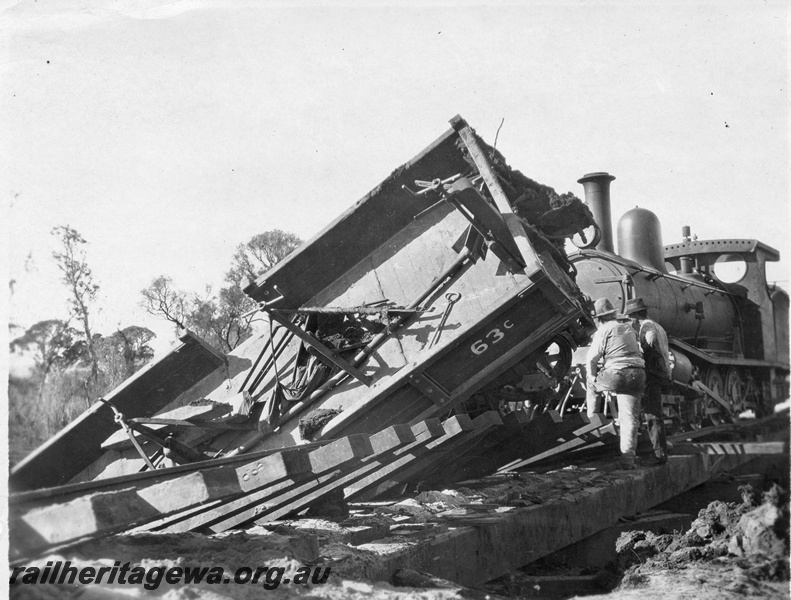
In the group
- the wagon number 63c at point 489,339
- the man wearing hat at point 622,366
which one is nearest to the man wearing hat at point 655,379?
the man wearing hat at point 622,366

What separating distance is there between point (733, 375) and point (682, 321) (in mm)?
3036

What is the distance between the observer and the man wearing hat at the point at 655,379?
697 centimetres

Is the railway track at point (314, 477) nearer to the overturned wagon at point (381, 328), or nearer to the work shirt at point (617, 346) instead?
the overturned wagon at point (381, 328)

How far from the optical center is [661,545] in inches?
203

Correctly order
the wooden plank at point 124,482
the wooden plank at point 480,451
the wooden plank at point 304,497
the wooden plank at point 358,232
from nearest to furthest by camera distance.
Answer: the wooden plank at point 124,482, the wooden plank at point 304,497, the wooden plank at point 358,232, the wooden plank at point 480,451

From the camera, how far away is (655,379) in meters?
7.18

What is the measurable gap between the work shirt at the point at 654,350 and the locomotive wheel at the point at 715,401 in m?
6.91

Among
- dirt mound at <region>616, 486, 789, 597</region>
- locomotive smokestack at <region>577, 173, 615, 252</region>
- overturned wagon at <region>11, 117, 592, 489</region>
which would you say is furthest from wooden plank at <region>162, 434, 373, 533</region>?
locomotive smokestack at <region>577, 173, 615, 252</region>

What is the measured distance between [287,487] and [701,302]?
429 inches

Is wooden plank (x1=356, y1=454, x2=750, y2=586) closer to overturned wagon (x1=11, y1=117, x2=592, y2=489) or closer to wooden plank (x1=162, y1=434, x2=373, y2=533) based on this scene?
wooden plank (x1=162, y1=434, x2=373, y2=533)

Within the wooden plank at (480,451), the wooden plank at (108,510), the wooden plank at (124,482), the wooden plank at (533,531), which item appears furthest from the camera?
the wooden plank at (480,451)

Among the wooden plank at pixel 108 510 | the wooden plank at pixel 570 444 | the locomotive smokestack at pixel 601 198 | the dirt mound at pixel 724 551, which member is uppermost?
the locomotive smokestack at pixel 601 198

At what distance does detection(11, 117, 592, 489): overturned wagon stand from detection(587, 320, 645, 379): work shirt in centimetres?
70

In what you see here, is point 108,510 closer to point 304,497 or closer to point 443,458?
point 304,497
